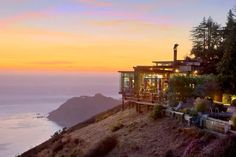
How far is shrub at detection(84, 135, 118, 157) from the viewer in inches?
1165

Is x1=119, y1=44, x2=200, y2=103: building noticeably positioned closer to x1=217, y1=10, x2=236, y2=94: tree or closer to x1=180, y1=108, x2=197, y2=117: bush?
x1=217, y1=10, x2=236, y2=94: tree

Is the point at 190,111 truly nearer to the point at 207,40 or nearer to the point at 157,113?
the point at 157,113

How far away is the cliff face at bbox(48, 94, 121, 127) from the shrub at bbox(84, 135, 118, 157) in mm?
110998

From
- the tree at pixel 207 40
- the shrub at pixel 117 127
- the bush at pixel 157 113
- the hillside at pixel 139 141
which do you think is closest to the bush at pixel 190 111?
the hillside at pixel 139 141

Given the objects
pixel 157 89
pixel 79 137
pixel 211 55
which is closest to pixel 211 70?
pixel 211 55

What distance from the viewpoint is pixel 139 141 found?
94.2ft

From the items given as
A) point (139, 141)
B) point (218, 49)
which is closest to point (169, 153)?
point (139, 141)

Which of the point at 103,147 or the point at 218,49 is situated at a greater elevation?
the point at 218,49

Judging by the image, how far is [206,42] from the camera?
5469 cm

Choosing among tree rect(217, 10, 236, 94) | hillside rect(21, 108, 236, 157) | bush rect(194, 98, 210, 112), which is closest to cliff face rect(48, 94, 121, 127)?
hillside rect(21, 108, 236, 157)

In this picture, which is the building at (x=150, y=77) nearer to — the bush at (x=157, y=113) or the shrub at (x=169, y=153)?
the bush at (x=157, y=113)

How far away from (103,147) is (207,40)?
29.3 metres

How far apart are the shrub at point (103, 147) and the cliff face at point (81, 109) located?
364 ft

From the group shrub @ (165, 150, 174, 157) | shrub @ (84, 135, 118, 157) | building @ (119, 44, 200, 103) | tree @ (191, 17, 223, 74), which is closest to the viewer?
Result: shrub @ (165, 150, 174, 157)
